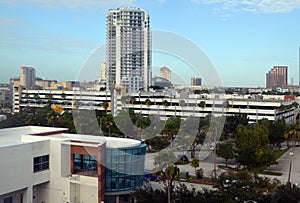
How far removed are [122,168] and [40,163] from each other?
1.88 meters

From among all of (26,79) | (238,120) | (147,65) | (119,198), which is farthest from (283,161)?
(26,79)

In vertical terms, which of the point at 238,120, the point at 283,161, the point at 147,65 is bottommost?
the point at 283,161

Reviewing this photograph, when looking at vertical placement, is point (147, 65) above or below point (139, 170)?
above

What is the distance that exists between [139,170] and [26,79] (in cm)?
5333

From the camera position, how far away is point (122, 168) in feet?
29.3

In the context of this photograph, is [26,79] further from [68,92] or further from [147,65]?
[147,65]

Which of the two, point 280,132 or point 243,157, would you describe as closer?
point 243,157

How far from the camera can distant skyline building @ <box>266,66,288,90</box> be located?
85.7 metres

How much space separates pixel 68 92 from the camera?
110ft

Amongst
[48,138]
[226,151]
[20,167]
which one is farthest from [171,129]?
[20,167]

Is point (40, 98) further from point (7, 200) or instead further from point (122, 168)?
point (122, 168)

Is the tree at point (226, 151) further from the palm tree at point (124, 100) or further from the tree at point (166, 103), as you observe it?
the tree at point (166, 103)

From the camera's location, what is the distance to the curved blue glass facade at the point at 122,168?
8859mm

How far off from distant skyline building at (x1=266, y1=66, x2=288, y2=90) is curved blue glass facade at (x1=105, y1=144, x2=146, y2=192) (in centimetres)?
8074
